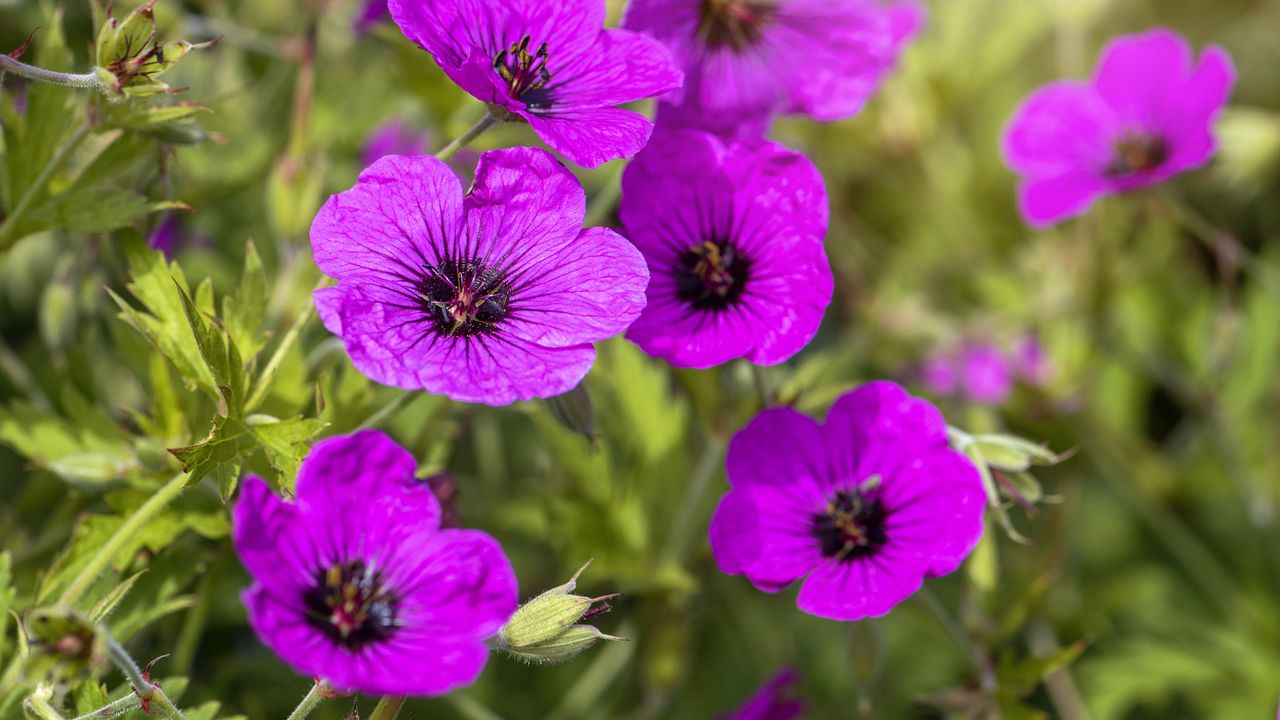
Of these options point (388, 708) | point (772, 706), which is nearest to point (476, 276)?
point (388, 708)

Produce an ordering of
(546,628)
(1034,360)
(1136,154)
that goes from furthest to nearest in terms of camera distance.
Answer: (1034,360), (1136,154), (546,628)

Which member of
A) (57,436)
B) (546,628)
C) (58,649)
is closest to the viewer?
(58,649)

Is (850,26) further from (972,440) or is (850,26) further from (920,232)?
(920,232)

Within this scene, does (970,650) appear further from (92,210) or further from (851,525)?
(92,210)

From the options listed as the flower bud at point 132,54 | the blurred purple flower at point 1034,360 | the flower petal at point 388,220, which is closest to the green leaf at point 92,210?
the flower bud at point 132,54

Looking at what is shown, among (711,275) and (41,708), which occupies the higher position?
(711,275)

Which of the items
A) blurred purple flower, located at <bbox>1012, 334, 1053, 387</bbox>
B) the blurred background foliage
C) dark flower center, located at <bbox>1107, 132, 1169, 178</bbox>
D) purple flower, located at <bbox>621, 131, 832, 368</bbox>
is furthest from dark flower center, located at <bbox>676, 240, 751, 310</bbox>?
blurred purple flower, located at <bbox>1012, 334, 1053, 387</bbox>

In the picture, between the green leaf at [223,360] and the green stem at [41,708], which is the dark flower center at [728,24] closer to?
the green leaf at [223,360]

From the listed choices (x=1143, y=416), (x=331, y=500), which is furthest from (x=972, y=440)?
(x=1143, y=416)
